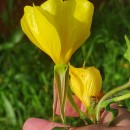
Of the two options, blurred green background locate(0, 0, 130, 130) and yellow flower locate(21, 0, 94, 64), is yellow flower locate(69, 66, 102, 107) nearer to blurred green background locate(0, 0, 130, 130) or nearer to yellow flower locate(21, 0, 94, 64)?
yellow flower locate(21, 0, 94, 64)

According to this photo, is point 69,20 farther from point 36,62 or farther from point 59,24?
point 36,62

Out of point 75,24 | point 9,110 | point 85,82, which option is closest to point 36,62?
point 9,110

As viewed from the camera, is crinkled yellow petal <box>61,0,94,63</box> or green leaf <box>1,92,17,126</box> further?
green leaf <box>1,92,17,126</box>

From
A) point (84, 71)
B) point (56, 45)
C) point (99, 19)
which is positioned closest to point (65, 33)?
point (56, 45)

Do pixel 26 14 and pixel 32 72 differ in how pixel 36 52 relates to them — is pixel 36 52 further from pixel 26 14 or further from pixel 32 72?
pixel 26 14

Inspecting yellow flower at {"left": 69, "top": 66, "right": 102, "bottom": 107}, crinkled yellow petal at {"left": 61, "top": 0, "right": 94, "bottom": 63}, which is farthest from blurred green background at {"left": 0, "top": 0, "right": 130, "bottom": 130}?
crinkled yellow petal at {"left": 61, "top": 0, "right": 94, "bottom": 63}

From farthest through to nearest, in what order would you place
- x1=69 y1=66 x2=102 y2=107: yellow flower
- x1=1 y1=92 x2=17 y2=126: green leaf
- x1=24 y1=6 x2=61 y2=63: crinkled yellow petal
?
x1=1 y1=92 x2=17 y2=126: green leaf
x1=69 y1=66 x2=102 y2=107: yellow flower
x1=24 y1=6 x2=61 y2=63: crinkled yellow petal
